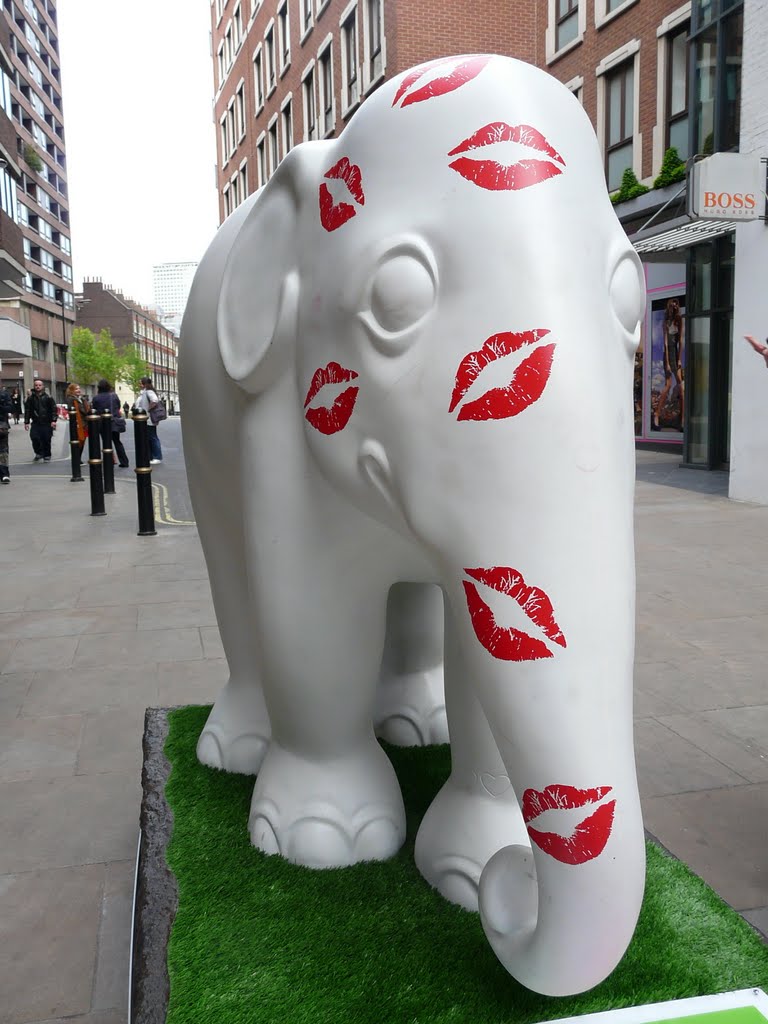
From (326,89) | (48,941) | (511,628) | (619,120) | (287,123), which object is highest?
(287,123)

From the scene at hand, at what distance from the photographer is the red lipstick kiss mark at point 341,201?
1.45 metres

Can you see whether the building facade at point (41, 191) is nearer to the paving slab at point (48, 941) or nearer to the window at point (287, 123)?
the window at point (287, 123)

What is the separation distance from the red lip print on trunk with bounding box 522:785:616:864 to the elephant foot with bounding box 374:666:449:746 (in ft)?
4.76

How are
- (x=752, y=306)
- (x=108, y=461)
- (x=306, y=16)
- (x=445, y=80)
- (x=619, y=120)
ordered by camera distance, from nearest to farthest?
(x=445, y=80) → (x=752, y=306) → (x=108, y=461) → (x=619, y=120) → (x=306, y=16)

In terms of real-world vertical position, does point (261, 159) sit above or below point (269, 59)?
below

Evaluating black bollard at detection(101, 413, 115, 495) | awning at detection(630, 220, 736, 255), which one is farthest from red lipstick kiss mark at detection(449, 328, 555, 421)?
black bollard at detection(101, 413, 115, 495)

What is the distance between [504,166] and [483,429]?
390 mm

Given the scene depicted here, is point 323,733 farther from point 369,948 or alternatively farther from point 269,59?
point 269,59

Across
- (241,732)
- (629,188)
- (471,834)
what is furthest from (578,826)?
(629,188)

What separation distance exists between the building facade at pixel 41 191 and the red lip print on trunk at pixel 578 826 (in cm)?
5449

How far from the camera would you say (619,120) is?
14.7 metres

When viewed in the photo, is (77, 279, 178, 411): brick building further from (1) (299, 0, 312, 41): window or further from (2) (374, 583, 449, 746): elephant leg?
(2) (374, 583, 449, 746): elephant leg

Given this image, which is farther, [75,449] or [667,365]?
[667,365]

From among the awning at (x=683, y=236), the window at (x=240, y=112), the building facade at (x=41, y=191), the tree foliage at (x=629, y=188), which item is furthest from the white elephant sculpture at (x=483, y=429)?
the building facade at (x=41, y=191)
